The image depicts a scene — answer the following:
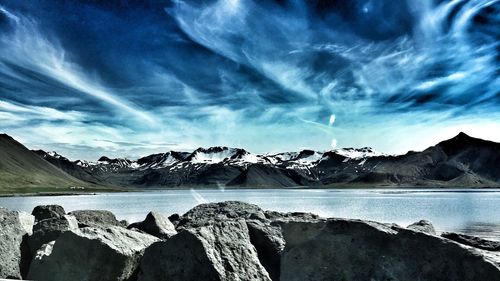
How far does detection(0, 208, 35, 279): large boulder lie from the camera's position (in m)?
11.7

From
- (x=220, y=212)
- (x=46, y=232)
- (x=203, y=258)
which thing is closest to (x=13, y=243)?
(x=46, y=232)

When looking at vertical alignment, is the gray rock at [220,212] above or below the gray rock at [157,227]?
above

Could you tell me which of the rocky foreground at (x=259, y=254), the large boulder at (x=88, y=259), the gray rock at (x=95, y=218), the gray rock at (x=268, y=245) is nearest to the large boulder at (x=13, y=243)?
the rocky foreground at (x=259, y=254)

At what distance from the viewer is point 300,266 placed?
27.2 ft

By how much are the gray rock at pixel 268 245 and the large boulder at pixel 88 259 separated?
292 cm

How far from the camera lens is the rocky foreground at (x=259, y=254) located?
7.56 metres

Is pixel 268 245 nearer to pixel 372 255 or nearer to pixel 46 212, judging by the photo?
pixel 372 255

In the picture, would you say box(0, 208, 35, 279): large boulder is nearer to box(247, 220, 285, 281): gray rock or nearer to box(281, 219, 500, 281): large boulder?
box(247, 220, 285, 281): gray rock

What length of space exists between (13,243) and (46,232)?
819 millimetres

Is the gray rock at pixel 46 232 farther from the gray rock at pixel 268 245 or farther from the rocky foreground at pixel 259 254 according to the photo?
the gray rock at pixel 268 245

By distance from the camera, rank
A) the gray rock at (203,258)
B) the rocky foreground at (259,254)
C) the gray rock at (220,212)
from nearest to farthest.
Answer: the rocky foreground at (259,254), the gray rock at (203,258), the gray rock at (220,212)

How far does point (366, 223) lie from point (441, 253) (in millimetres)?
1300

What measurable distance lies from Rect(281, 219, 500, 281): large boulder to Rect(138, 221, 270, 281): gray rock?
3.44 ft

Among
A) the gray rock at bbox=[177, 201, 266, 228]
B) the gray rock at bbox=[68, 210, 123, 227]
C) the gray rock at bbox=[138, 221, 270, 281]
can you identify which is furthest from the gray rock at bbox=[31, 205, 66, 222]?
the gray rock at bbox=[138, 221, 270, 281]
